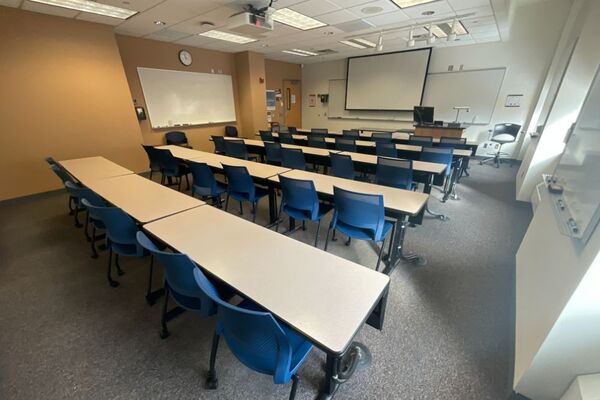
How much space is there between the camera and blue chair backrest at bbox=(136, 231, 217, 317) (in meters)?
1.14

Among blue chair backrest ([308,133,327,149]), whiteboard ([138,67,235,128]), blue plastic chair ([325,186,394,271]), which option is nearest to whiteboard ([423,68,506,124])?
blue chair backrest ([308,133,327,149])

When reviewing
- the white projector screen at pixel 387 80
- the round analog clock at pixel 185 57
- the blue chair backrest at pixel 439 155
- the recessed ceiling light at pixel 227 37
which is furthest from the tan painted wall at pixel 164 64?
the blue chair backrest at pixel 439 155

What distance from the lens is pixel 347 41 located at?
5.88 meters

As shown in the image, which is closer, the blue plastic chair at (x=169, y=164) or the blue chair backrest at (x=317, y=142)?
the blue plastic chair at (x=169, y=164)

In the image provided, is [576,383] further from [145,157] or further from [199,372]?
[145,157]

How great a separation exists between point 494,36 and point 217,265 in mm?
7640

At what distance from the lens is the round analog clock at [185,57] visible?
5.99 meters

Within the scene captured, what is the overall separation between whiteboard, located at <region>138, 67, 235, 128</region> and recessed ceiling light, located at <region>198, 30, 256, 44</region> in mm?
1384

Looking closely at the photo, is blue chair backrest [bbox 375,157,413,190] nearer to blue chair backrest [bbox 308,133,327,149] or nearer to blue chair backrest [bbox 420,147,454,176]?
blue chair backrest [bbox 420,147,454,176]

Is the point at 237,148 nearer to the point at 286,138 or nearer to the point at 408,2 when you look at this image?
the point at 286,138

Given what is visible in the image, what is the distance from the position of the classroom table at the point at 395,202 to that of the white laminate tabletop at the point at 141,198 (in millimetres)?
1005

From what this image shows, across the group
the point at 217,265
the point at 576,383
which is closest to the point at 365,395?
the point at 576,383

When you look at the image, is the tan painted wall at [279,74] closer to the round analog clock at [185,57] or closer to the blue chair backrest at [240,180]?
the round analog clock at [185,57]

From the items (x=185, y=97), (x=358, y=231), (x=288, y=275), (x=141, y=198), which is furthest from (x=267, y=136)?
(x=288, y=275)
